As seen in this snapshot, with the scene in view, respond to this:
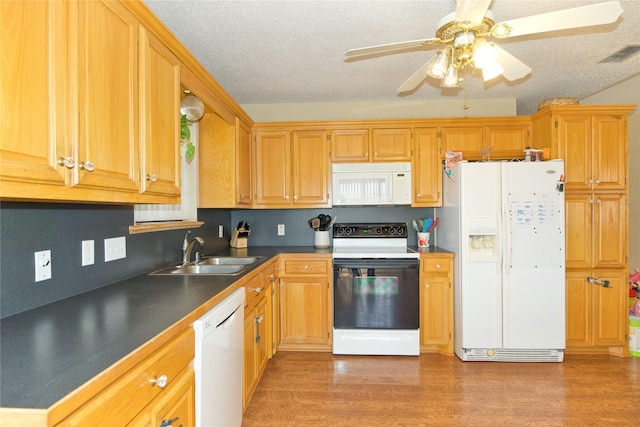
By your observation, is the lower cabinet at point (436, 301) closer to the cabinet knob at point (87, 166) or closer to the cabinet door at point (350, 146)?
the cabinet door at point (350, 146)

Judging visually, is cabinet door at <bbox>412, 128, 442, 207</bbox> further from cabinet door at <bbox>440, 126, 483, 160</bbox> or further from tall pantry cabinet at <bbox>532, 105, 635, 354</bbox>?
tall pantry cabinet at <bbox>532, 105, 635, 354</bbox>

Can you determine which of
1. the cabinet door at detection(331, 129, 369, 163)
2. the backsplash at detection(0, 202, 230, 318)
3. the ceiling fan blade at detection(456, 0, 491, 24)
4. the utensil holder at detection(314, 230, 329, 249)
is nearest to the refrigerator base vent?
the utensil holder at detection(314, 230, 329, 249)

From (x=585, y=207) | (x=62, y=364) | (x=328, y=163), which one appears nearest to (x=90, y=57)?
(x=62, y=364)

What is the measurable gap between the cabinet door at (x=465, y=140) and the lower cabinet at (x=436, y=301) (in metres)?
1.05

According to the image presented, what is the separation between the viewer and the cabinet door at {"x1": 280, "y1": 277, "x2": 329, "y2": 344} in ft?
9.55

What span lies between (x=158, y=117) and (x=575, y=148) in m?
3.23

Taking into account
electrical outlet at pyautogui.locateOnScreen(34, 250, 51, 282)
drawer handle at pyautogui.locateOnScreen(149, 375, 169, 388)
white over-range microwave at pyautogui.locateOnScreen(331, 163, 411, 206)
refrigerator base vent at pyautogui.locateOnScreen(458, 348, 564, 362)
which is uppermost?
white over-range microwave at pyautogui.locateOnScreen(331, 163, 411, 206)

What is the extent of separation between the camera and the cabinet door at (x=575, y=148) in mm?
2799

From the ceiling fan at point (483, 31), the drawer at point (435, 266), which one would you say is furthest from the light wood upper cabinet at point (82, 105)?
the drawer at point (435, 266)

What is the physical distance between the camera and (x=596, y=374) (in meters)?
2.50

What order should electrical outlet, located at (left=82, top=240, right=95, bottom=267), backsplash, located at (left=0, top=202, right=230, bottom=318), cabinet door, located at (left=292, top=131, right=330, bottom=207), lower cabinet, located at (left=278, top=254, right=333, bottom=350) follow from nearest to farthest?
backsplash, located at (left=0, top=202, right=230, bottom=318) < electrical outlet, located at (left=82, top=240, right=95, bottom=267) < lower cabinet, located at (left=278, top=254, right=333, bottom=350) < cabinet door, located at (left=292, top=131, right=330, bottom=207)

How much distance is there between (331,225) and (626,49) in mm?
2709

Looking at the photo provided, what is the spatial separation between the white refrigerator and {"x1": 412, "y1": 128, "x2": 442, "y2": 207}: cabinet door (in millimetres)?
395

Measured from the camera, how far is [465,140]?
312 centimetres
